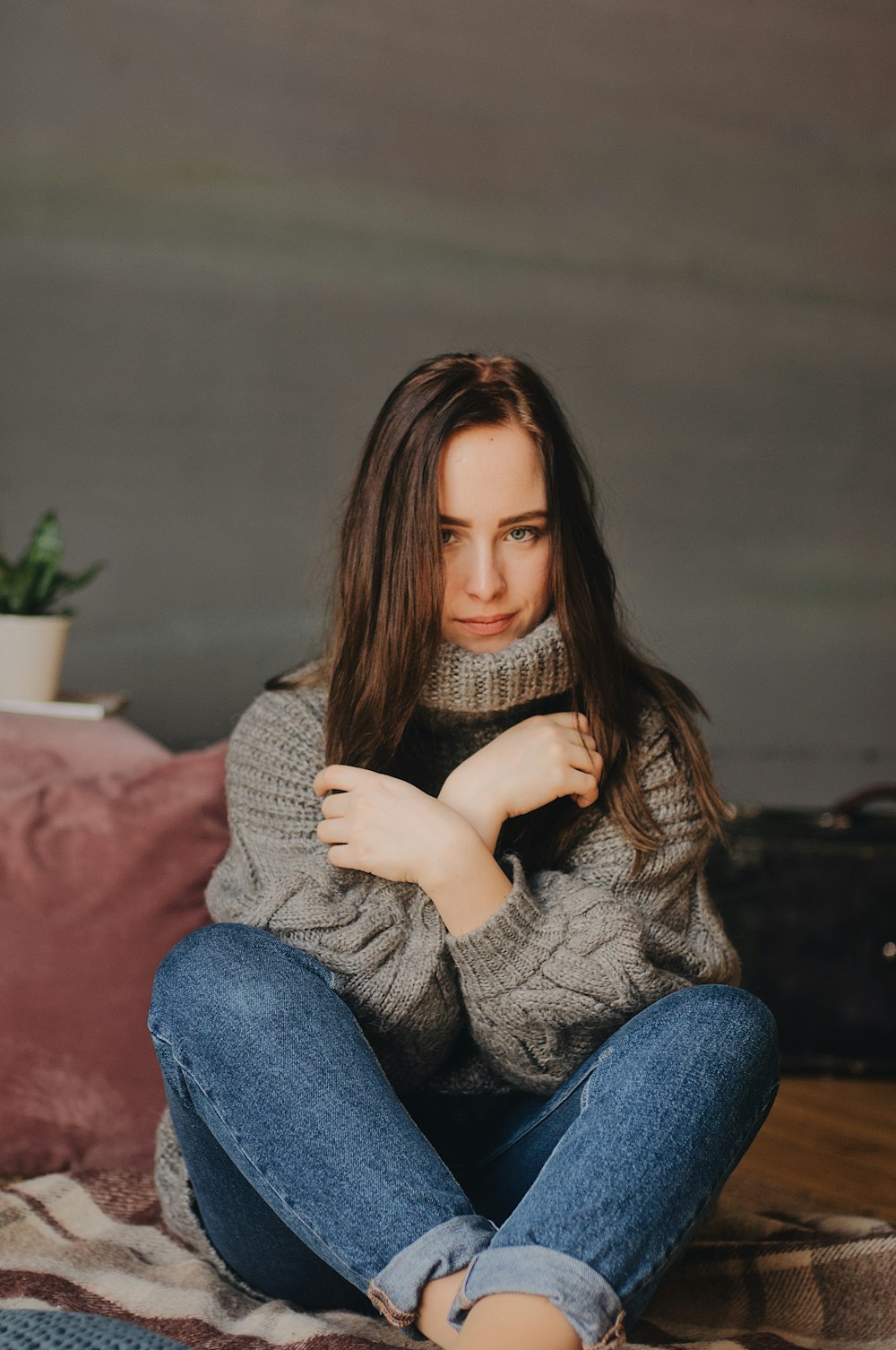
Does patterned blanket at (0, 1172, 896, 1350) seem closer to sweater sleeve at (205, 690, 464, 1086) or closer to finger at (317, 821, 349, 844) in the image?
sweater sleeve at (205, 690, 464, 1086)

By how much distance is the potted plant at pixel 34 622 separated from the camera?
1.92m

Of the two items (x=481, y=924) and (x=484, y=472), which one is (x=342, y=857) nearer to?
(x=481, y=924)

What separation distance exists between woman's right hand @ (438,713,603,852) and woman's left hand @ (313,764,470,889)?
0.13ft

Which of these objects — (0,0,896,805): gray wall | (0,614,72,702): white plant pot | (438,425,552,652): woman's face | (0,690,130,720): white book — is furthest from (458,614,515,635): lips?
(0,0,896,805): gray wall

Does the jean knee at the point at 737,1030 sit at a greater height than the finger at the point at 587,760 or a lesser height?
lesser

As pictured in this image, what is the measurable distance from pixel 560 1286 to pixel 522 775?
51 cm

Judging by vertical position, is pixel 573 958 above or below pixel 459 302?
below

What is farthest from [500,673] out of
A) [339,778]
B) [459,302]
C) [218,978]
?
[459,302]

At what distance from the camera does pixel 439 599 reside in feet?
4.17

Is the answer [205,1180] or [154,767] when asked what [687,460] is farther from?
[205,1180]

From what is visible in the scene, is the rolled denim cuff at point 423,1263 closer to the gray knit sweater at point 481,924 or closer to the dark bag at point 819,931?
the gray knit sweater at point 481,924

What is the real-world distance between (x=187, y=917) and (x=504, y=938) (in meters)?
0.47

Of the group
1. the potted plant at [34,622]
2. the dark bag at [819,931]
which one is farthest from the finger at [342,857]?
the dark bag at [819,931]

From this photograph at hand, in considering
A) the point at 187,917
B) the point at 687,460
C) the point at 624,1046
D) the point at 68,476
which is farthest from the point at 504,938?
the point at 687,460
